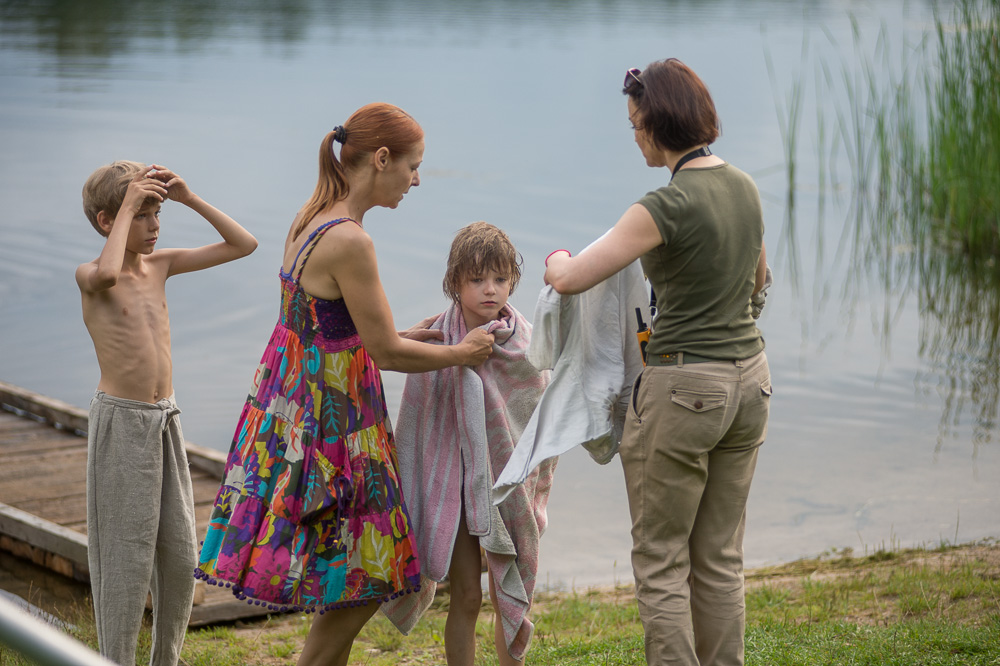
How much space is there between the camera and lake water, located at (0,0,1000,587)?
708 cm

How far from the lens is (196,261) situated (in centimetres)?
338

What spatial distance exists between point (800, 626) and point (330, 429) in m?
2.03

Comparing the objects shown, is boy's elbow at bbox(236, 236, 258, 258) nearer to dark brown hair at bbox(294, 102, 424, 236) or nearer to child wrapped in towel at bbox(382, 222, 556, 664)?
dark brown hair at bbox(294, 102, 424, 236)

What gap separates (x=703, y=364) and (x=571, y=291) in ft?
1.33

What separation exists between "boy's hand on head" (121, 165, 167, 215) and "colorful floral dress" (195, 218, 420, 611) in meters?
0.46

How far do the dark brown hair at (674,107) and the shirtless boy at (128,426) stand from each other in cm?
139

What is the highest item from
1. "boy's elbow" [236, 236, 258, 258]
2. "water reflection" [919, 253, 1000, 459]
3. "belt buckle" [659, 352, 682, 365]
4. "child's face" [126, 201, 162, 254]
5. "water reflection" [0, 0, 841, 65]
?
"water reflection" [0, 0, 841, 65]

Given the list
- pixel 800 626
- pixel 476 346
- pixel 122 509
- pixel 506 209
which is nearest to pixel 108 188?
pixel 122 509

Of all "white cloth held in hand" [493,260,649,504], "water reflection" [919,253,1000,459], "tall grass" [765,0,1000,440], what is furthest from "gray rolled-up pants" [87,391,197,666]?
"tall grass" [765,0,1000,440]

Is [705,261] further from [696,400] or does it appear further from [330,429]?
[330,429]

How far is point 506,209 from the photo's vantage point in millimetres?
14023

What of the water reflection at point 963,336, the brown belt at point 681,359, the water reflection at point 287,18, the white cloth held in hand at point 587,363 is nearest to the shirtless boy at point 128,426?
the white cloth held in hand at point 587,363

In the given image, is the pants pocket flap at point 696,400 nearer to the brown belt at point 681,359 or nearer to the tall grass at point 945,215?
the brown belt at point 681,359

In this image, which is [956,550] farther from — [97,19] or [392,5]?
[392,5]
